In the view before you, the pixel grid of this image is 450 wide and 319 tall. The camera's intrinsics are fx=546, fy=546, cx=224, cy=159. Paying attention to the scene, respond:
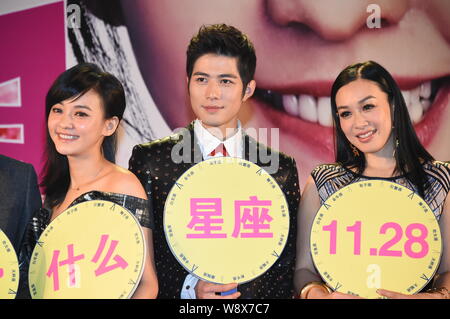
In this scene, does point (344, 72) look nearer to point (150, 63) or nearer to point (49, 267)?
point (150, 63)

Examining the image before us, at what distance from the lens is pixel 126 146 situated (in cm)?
290

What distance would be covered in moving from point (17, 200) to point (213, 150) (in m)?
1.00

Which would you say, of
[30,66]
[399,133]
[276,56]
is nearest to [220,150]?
[276,56]

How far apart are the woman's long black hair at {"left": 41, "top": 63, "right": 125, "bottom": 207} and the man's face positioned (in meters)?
0.40

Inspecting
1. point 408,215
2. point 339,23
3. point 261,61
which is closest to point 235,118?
point 261,61

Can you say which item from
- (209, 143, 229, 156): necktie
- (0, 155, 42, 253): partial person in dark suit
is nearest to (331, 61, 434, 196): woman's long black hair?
(209, 143, 229, 156): necktie

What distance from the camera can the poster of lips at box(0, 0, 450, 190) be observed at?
291cm

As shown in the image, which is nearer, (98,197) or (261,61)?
(98,197)

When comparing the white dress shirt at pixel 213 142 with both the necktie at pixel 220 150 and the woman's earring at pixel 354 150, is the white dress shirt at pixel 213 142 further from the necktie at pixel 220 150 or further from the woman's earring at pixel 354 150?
the woman's earring at pixel 354 150

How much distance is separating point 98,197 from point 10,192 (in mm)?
451

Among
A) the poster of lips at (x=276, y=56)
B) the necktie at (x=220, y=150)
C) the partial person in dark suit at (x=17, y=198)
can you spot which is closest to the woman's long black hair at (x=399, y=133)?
the poster of lips at (x=276, y=56)

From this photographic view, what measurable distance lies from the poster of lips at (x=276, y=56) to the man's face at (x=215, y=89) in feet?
0.65

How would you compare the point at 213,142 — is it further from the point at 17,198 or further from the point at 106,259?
the point at 17,198

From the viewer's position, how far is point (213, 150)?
2.76 m
